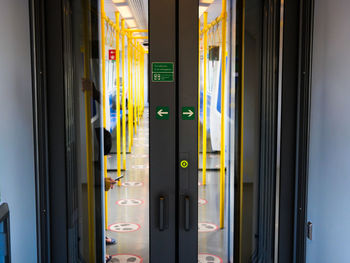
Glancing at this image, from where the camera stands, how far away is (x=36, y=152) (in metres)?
2.70

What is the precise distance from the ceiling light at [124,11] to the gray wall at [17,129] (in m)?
0.63

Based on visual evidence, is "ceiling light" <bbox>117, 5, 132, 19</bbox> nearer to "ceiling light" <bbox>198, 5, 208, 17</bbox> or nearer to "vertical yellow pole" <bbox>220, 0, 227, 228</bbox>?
"ceiling light" <bbox>198, 5, 208, 17</bbox>

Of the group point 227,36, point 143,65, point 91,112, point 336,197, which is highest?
point 227,36

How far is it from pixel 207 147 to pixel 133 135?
0.57m

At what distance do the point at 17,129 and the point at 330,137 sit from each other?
196 cm

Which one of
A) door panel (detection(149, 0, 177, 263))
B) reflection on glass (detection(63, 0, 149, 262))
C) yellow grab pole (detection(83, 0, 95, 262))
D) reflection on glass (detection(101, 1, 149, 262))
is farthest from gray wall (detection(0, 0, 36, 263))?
door panel (detection(149, 0, 177, 263))

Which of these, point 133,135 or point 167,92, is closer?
point 167,92

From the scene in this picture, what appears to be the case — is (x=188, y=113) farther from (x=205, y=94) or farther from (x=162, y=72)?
(x=162, y=72)

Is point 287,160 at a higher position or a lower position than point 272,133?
lower

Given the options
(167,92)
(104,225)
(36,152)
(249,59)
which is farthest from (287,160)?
(36,152)

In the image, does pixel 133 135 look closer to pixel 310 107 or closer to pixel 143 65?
pixel 143 65

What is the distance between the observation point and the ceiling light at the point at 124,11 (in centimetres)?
274

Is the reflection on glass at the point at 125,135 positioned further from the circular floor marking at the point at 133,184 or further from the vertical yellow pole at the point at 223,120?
the vertical yellow pole at the point at 223,120

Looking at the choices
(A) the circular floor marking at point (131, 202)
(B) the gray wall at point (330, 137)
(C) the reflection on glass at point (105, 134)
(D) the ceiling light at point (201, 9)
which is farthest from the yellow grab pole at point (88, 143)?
(B) the gray wall at point (330, 137)
